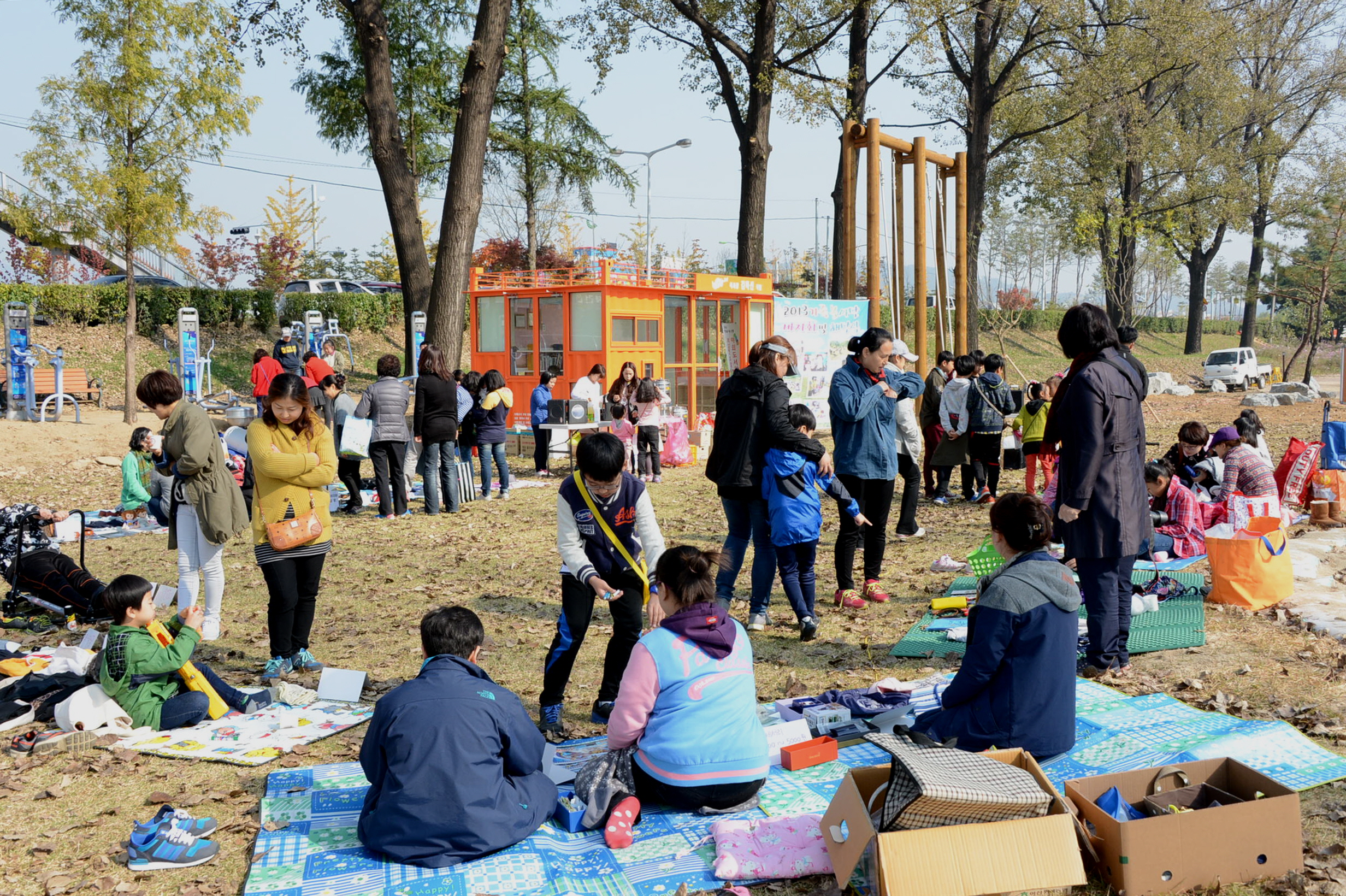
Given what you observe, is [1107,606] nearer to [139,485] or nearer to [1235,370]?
[139,485]

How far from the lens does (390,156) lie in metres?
16.6

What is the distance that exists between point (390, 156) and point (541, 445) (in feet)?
18.4

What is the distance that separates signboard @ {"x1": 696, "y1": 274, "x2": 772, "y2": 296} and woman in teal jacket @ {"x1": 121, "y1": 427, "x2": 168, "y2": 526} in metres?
9.41

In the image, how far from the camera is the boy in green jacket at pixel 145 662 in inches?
198

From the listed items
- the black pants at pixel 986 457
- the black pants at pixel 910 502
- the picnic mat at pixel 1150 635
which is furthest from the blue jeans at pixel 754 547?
the black pants at pixel 986 457

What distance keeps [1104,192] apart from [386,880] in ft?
116

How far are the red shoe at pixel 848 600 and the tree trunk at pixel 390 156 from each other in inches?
383

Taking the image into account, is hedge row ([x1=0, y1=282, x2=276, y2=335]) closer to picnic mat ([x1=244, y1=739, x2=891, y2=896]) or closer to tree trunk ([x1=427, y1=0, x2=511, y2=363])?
tree trunk ([x1=427, y1=0, x2=511, y2=363])

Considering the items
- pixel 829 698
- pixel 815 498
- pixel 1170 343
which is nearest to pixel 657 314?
pixel 815 498

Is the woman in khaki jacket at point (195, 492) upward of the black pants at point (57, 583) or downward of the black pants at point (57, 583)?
upward

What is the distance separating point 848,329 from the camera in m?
18.5

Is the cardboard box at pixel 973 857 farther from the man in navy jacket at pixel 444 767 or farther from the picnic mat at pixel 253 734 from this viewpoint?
the picnic mat at pixel 253 734

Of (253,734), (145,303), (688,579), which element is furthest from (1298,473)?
(145,303)

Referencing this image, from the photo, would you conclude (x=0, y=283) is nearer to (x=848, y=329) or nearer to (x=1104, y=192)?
(x=848, y=329)
